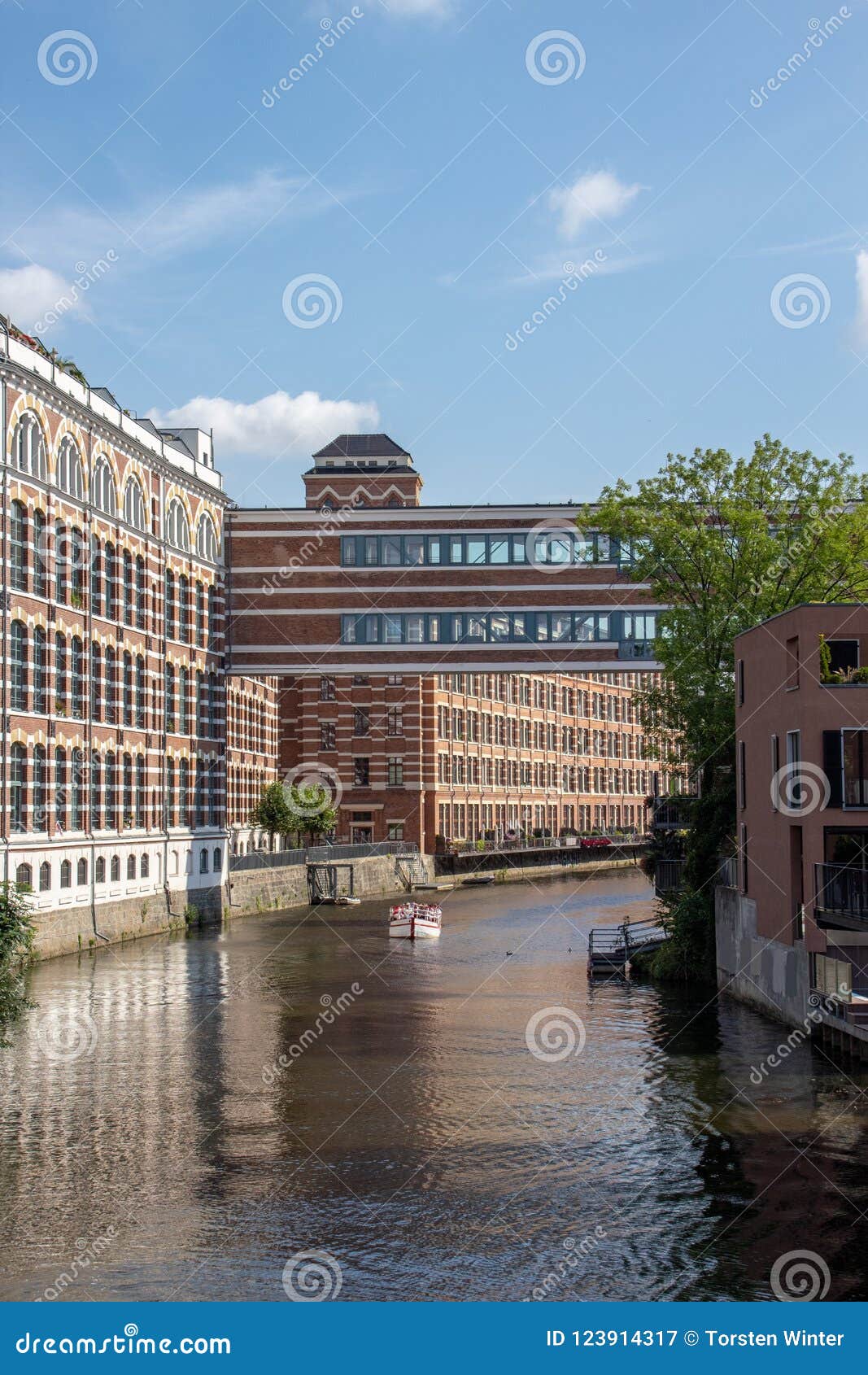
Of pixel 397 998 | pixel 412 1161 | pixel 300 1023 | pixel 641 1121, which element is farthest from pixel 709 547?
pixel 412 1161

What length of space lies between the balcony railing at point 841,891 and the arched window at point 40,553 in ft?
102

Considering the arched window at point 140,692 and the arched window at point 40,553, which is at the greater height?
the arched window at point 40,553

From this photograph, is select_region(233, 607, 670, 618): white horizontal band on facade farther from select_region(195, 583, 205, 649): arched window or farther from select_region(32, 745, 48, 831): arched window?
select_region(32, 745, 48, 831): arched window

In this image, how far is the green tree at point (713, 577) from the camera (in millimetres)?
50656

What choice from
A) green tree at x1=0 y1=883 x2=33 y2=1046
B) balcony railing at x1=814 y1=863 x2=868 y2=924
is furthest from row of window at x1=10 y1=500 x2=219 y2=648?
balcony railing at x1=814 y1=863 x2=868 y2=924

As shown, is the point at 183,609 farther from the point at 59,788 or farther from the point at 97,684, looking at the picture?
the point at 59,788

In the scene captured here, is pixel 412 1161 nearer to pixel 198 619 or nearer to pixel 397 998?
→ pixel 397 998

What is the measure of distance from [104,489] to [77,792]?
12.6m

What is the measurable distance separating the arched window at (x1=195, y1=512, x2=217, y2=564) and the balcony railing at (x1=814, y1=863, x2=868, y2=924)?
46.2 m

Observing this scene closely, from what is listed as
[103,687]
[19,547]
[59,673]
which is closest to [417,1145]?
[19,547]

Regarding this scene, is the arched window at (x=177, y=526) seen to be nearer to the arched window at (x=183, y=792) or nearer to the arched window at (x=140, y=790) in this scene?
the arched window at (x=183, y=792)

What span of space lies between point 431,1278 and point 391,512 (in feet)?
194

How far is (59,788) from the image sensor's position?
5616 cm

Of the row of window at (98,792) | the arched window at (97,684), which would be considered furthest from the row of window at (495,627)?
the arched window at (97,684)
